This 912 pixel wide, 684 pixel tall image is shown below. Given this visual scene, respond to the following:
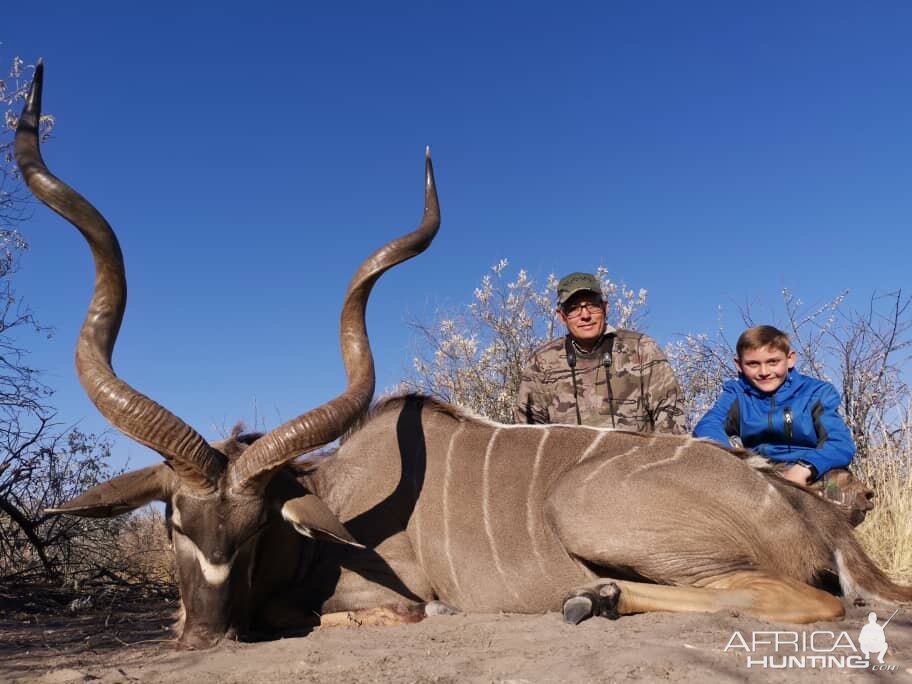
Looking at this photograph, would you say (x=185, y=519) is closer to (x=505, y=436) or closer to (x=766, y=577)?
(x=505, y=436)

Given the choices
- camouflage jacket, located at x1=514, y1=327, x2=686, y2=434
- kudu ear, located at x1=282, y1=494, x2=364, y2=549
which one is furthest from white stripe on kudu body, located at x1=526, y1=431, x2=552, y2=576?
camouflage jacket, located at x1=514, y1=327, x2=686, y2=434

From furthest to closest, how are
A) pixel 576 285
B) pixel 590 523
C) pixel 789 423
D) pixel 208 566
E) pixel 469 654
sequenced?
pixel 576 285
pixel 789 423
pixel 590 523
pixel 208 566
pixel 469 654

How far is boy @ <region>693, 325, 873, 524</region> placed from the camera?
166 inches

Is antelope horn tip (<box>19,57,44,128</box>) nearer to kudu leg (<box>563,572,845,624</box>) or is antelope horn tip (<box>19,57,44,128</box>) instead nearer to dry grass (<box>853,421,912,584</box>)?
kudu leg (<box>563,572,845,624</box>)

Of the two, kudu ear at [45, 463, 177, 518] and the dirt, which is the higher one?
kudu ear at [45, 463, 177, 518]

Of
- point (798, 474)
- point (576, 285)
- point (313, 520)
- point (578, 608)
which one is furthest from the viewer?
point (576, 285)

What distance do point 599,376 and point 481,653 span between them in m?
2.95

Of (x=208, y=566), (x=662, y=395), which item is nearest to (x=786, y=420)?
(x=662, y=395)

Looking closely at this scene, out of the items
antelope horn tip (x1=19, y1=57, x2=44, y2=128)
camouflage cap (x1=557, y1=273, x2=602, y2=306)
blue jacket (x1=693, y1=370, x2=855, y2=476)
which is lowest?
blue jacket (x1=693, y1=370, x2=855, y2=476)

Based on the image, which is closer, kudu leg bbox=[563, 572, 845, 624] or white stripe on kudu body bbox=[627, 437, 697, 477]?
kudu leg bbox=[563, 572, 845, 624]

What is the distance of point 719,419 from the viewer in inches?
180

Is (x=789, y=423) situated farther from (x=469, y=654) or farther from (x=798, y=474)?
(x=469, y=654)

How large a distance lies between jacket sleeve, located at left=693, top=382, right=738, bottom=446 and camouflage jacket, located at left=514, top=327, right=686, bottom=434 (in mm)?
498

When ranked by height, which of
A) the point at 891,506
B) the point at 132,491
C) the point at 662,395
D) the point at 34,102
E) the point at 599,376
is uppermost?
the point at 34,102
